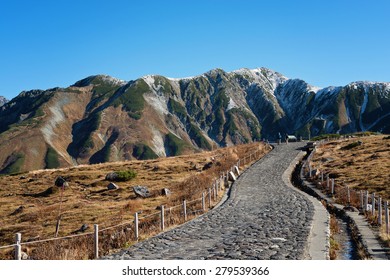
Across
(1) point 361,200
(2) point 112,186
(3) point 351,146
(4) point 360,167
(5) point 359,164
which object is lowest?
(2) point 112,186

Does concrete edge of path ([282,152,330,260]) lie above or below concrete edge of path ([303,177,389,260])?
above

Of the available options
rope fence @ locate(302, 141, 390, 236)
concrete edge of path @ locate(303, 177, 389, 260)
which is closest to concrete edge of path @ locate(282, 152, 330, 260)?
concrete edge of path @ locate(303, 177, 389, 260)

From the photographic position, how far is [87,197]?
38.0 m

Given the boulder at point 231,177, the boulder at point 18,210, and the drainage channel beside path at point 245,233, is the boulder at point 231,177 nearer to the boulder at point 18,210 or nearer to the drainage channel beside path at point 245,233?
the drainage channel beside path at point 245,233

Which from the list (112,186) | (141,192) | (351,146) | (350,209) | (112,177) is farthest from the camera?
(351,146)

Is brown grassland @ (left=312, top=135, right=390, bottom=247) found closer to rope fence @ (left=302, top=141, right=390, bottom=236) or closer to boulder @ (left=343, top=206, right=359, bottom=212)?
rope fence @ (left=302, top=141, right=390, bottom=236)

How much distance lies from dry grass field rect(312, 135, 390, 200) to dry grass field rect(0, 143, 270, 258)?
1140 cm

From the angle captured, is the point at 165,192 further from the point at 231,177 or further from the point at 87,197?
the point at 87,197

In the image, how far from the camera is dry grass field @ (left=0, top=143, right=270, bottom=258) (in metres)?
27.9

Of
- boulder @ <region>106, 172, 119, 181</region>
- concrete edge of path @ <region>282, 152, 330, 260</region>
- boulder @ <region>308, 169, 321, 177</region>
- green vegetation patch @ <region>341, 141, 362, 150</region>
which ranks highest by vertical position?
green vegetation patch @ <region>341, 141, 362, 150</region>

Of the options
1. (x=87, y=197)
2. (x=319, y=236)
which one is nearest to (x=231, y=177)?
(x=87, y=197)

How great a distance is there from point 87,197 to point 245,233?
24.8m

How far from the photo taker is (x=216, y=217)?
70.0 feet

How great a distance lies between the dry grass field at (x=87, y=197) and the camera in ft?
91.5
